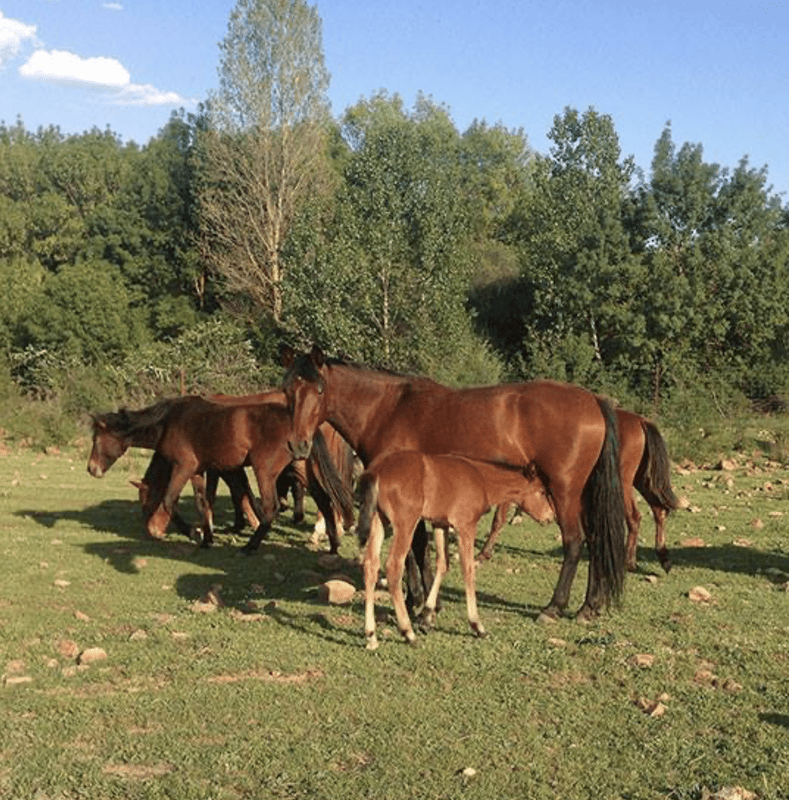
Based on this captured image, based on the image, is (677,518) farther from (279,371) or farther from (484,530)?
(279,371)

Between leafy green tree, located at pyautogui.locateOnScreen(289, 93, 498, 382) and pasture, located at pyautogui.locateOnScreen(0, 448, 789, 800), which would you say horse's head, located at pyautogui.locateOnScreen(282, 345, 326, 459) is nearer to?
pasture, located at pyautogui.locateOnScreen(0, 448, 789, 800)

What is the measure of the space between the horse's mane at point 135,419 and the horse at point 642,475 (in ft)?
15.8

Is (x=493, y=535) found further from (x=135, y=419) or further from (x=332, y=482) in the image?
(x=135, y=419)

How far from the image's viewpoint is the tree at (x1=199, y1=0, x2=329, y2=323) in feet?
132

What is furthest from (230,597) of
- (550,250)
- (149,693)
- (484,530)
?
(550,250)

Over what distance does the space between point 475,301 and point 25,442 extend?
75.0ft

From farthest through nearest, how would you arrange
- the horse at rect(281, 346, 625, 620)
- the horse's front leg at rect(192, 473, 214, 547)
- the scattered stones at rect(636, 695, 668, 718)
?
1. the horse's front leg at rect(192, 473, 214, 547)
2. the horse at rect(281, 346, 625, 620)
3. the scattered stones at rect(636, 695, 668, 718)

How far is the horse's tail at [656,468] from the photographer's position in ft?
36.9

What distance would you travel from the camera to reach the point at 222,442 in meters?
12.3

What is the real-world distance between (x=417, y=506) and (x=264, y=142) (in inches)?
1427

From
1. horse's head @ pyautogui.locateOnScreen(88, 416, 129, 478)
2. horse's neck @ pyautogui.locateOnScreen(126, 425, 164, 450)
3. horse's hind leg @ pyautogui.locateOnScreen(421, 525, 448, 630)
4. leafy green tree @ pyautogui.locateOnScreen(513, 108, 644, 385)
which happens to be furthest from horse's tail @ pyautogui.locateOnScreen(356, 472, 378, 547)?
leafy green tree @ pyautogui.locateOnScreen(513, 108, 644, 385)

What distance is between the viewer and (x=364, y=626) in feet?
25.9

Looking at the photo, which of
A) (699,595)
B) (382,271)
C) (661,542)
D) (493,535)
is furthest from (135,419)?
(382,271)

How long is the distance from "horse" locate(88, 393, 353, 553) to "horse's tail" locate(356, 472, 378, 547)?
409 centimetres
